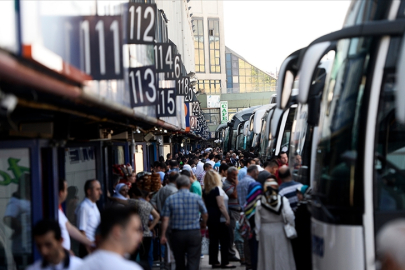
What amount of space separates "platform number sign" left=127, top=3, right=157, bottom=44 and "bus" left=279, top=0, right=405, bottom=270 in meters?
5.26

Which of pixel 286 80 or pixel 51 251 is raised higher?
pixel 286 80

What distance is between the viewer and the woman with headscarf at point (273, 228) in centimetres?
841

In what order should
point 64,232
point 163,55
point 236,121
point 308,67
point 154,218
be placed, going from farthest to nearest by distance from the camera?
point 236,121
point 163,55
point 154,218
point 64,232
point 308,67

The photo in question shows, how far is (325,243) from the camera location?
248 inches

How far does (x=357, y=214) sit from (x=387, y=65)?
1356 millimetres

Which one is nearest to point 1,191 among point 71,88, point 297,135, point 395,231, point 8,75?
point 71,88

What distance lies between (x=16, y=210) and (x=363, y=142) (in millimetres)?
3835

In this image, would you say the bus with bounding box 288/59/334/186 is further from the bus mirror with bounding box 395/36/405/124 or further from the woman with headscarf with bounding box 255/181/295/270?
the bus mirror with bounding box 395/36/405/124

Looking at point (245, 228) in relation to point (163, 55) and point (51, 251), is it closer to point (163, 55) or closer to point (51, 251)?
point (51, 251)

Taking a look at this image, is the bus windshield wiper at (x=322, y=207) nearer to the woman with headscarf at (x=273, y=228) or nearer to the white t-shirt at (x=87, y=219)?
the woman with headscarf at (x=273, y=228)

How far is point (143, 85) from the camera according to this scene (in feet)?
36.7

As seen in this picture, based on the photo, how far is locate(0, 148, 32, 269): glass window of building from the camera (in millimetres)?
7277

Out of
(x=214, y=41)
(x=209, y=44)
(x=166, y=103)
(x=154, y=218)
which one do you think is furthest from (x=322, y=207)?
(x=214, y=41)

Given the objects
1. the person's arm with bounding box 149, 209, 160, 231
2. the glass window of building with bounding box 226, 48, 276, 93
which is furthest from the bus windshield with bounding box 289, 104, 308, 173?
the glass window of building with bounding box 226, 48, 276, 93
